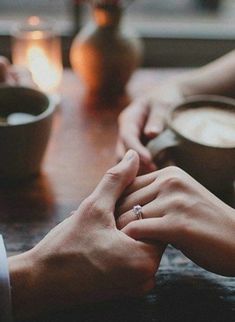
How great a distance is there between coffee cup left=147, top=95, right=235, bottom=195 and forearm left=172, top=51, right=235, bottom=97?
0.27 meters

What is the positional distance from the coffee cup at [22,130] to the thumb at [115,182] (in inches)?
7.7

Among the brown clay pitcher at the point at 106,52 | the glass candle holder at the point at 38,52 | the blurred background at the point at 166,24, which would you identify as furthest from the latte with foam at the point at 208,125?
the blurred background at the point at 166,24

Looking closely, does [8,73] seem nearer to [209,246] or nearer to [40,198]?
[40,198]

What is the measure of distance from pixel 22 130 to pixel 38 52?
468 mm

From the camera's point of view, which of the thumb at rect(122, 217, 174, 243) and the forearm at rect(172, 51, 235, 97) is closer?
the thumb at rect(122, 217, 174, 243)

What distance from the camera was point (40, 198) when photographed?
1.04 metres

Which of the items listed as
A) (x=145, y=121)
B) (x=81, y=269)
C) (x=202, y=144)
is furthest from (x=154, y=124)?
(x=81, y=269)

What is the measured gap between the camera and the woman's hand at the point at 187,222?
0.79 metres

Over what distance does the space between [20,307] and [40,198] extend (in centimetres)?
31

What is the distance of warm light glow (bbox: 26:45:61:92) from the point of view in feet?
4.53

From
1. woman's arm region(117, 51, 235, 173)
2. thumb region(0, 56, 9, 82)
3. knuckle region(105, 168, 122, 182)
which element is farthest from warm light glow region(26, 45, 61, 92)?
knuckle region(105, 168, 122, 182)

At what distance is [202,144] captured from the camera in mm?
929

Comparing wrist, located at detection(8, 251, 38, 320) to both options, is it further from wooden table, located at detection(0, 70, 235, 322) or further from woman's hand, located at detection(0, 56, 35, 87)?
woman's hand, located at detection(0, 56, 35, 87)

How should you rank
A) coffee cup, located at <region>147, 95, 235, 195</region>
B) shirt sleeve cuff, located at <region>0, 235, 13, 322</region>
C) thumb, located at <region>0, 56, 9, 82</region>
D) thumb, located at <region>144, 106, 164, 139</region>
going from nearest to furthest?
shirt sleeve cuff, located at <region>0, 235, 13, 322</region>, coffee cup, located at <region>147, 95, 235, 195</region>, thumb, located at <region>144, 106, 164, 139</region>, thumb, located at <region>0, 56, 9, 82</region>
